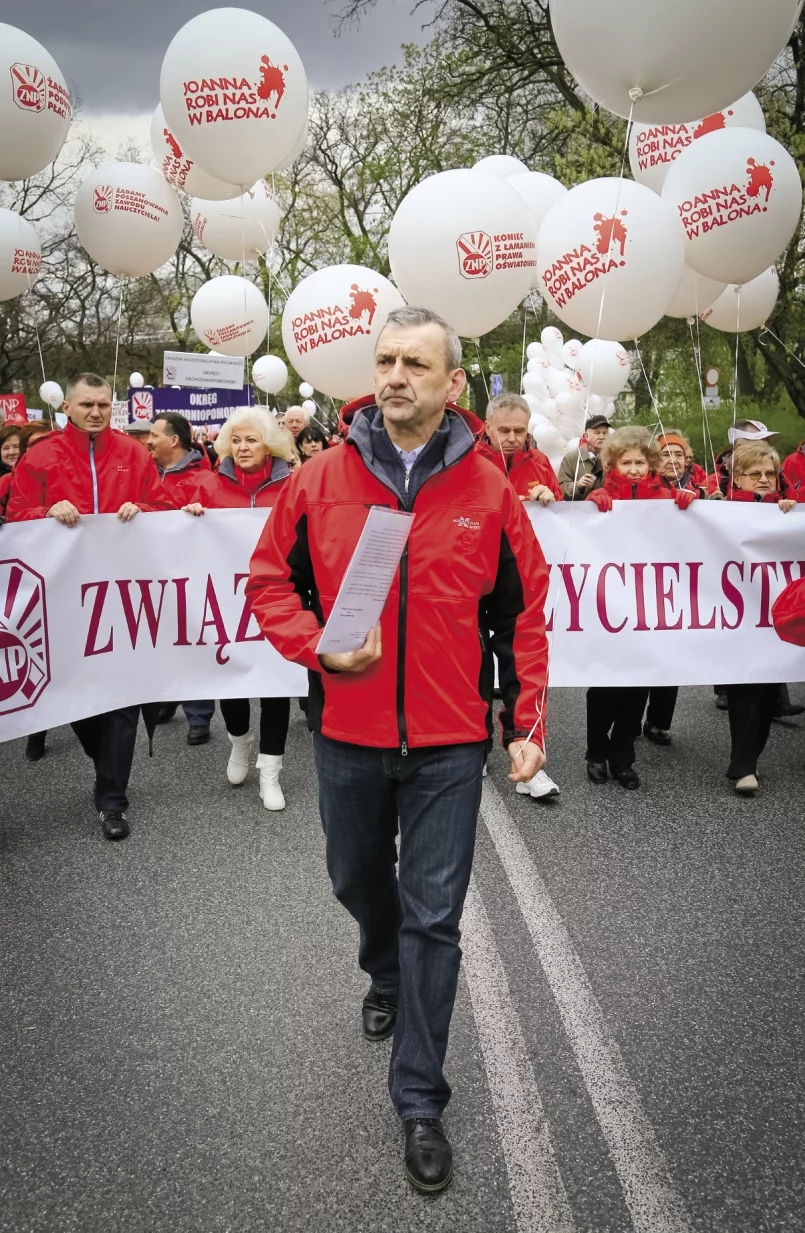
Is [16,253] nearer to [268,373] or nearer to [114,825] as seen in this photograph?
[114,825]

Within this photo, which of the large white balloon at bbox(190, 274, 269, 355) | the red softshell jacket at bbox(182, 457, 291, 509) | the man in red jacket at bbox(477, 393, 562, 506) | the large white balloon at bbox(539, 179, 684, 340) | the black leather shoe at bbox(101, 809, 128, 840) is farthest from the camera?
the large white balloon at bbox(190, 274, 269, 355)

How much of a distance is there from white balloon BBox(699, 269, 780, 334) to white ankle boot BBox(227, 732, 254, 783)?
6.16 meters

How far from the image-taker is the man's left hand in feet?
8.28

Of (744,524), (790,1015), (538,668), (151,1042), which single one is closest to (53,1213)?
(151,1042)

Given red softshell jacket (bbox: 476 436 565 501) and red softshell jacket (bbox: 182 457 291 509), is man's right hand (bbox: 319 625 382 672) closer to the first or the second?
red softshell jacket (bbox: 182 457 291 509)

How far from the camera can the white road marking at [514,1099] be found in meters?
2.34

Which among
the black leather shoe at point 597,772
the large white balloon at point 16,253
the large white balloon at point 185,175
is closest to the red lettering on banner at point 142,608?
the black leather shoe at point 597,772

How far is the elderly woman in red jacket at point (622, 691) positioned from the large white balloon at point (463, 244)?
1.30m

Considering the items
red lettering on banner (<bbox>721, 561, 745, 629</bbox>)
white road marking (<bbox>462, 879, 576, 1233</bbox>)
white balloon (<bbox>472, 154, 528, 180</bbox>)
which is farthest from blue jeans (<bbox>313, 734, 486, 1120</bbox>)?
white balloon (<bbox>472, 154, 528, 180</bbox>)

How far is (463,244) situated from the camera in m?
5.75

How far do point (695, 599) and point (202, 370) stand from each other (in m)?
9.83

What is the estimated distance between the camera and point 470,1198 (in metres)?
2.38

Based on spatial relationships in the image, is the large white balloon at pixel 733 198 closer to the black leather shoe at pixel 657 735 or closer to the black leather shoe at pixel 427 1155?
the black leather shoe at pixel 657 735

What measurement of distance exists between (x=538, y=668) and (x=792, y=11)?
361 centimetres
